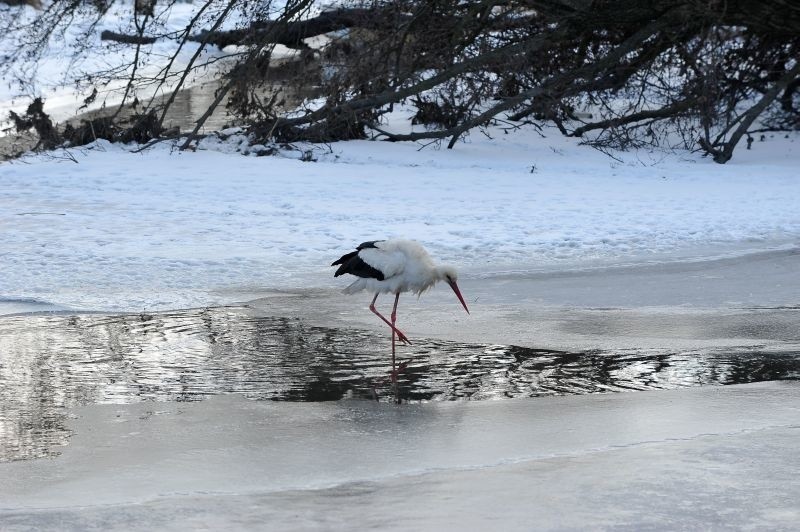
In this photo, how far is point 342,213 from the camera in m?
12.7

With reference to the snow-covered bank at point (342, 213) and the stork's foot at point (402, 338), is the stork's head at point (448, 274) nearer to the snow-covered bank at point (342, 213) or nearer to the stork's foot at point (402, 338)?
the stork's foot at point (402, 338)

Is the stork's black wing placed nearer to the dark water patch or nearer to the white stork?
the white stork

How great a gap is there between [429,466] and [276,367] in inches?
78.2

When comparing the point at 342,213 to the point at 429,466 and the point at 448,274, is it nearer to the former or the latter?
the point at 448,274

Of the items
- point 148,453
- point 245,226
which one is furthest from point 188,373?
point 245,226

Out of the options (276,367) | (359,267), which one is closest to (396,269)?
(359,267)

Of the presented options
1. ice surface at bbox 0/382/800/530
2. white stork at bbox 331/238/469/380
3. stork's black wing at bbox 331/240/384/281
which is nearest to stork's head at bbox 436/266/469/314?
white stork at bbox 331/238/469/380

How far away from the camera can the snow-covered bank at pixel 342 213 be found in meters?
9.89

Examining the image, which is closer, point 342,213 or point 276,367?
point 276,367

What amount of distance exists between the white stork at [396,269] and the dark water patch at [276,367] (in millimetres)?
329

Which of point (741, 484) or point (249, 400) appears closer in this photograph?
point (741, 484)

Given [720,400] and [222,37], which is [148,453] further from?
[222,37]

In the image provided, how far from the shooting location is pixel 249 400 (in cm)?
619

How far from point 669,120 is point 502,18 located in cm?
319
